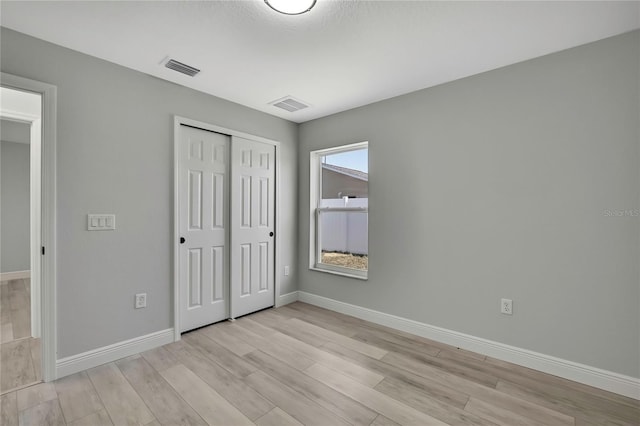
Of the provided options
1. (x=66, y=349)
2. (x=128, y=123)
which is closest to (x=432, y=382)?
(x=66, y=349)

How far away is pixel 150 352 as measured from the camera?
258 centimetres

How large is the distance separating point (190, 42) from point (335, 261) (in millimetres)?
2794

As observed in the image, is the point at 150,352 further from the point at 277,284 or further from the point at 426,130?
the point at 426,130

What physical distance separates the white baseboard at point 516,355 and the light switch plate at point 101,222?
2532mm

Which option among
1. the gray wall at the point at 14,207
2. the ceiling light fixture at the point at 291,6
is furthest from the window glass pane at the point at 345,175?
the gray wall at the point at 14,207

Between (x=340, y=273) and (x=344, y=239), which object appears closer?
(x=340, y=273)

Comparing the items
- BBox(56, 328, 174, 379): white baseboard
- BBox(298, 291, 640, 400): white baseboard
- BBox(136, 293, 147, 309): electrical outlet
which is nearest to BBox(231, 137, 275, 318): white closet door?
BBox(56, 328, 174, 379): white baseboard

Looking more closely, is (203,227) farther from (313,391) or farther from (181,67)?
(313,391)

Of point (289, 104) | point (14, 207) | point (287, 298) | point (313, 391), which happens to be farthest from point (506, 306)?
point (14, 207)

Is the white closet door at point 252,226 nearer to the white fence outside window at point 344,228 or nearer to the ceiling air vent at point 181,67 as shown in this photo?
the white fence outside window at point 344,228

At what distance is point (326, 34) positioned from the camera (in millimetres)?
2031

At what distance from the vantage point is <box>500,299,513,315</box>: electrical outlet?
244cm

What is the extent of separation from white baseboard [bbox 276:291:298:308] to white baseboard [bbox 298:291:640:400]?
849 mm

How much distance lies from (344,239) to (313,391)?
1.99 meters
